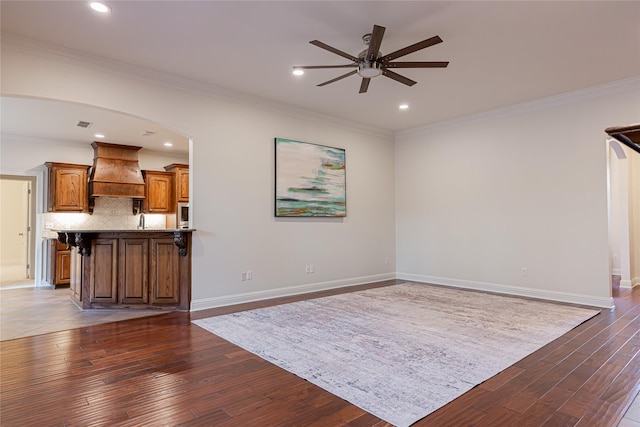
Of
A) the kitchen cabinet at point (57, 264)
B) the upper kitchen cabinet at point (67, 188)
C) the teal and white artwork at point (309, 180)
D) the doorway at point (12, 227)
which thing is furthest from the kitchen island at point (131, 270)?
the doorway at point (12, 227)

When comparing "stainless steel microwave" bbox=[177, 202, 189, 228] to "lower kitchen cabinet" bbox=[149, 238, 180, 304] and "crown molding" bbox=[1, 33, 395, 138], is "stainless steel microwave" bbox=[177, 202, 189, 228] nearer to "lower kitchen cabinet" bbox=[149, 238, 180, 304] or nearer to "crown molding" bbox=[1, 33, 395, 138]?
"lower kitchen cabinet" bbox=[149, 238, 180, 304]

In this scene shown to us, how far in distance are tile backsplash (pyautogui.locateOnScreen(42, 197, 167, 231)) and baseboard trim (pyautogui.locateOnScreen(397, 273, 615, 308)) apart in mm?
5940

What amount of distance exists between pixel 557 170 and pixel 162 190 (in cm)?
768

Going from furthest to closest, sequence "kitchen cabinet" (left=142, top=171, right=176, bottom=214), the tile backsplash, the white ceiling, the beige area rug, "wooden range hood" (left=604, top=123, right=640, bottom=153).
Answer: "kitchen cabinet" (left=142, top=171, right=176, bottom=214), the tile backsplash, the white ceiling, the beige area rug, "wooden range hood" (left=604, top=123, right=640, bottom=153)

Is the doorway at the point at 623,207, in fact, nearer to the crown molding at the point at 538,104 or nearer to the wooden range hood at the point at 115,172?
the crown molding at the point at 538,104

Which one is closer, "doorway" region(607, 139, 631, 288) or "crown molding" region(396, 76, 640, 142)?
"crown molding" region(396, 76, 640, 142)

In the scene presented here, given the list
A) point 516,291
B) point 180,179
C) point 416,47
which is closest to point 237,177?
point 416,47

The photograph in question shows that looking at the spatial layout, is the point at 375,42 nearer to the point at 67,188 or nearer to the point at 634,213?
the point at 634,213

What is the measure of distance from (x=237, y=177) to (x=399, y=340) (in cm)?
311

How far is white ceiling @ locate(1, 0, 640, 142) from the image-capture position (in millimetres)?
3098

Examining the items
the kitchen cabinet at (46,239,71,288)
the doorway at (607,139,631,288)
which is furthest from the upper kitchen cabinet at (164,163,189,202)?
the doorway at (607,139,631,288)

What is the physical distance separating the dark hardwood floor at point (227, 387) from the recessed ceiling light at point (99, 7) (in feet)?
9.84

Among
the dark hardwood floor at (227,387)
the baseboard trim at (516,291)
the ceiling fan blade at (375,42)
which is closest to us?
the dark hardwood floor at (227,387)

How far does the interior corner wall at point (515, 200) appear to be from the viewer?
4.91m
